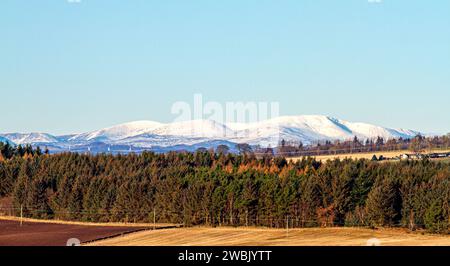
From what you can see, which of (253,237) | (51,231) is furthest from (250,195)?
(253,237)

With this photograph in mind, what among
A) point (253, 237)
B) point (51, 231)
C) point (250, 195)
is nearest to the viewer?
point (253, 237)

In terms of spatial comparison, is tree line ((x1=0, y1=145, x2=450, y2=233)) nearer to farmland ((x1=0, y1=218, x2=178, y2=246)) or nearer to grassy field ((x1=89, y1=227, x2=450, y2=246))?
farmland ((x1=0, y1=218, x2=178, y2=246))

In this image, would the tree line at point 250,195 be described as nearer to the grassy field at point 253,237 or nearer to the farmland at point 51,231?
the farmland at point 51,231

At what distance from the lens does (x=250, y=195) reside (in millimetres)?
123500

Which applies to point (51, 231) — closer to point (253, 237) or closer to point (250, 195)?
point (250, 195)

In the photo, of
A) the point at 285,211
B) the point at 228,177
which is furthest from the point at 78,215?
the point at 285,211

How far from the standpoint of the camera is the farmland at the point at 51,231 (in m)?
94.7

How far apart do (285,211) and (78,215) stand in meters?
36.9

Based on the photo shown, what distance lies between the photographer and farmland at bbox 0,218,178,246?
3728 inches

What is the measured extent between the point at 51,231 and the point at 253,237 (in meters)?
33.9

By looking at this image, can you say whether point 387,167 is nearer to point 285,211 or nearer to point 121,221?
point 285,211

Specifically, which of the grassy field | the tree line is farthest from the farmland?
the tree line

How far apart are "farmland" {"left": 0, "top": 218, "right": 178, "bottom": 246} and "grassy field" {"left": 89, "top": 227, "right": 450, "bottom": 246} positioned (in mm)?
5208

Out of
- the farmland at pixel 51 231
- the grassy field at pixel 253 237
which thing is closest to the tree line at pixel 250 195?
the farmland at pixel 51 231
